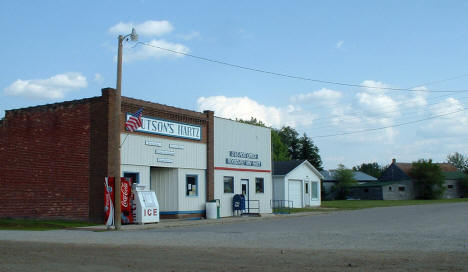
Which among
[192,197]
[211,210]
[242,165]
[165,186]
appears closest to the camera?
[165,186]

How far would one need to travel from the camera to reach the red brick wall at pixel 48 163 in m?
25.9

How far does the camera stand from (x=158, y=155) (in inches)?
1105

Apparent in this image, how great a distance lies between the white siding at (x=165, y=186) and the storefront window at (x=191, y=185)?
94cm

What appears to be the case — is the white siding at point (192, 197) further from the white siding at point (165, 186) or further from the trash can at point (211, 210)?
the trash can at point (211, 210)

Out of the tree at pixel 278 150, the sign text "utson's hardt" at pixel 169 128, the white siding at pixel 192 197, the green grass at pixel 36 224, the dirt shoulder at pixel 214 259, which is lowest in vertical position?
the dirt shoulder at pixel 214 259

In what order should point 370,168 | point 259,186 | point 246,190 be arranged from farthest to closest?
→ 1. point 370,168
2. point 259,186
3. point 246,190

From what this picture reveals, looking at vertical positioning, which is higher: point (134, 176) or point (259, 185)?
point (134, 176)

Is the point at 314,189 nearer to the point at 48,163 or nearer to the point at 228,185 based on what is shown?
the point at 228,185

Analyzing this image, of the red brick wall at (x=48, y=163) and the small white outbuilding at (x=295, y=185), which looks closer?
the red brick wall at (x=48, y=163)

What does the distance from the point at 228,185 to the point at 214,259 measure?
22.2m

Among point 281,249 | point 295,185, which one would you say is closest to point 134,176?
point 281,249

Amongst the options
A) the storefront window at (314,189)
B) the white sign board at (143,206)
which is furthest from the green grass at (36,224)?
the storefront window at (314,189)

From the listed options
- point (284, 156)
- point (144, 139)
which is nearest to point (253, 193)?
point (144, 139)

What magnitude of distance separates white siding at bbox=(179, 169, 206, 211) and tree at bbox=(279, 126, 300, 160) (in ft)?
223
